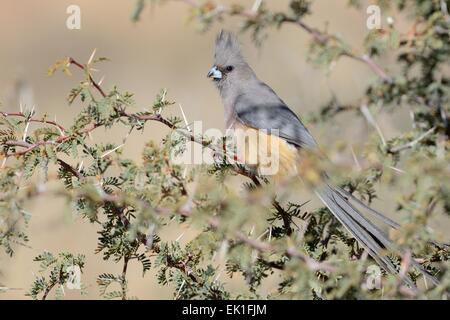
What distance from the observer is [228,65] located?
215 inches

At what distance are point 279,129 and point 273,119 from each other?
0.47 ft

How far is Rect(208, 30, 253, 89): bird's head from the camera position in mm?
5375

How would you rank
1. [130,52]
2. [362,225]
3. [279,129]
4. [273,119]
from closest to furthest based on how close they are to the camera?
[362,225] < [279,129] < [273,119] < [130,52]

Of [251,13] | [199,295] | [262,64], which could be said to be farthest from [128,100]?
[262,64]

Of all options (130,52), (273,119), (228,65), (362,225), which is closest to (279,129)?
(273,119)

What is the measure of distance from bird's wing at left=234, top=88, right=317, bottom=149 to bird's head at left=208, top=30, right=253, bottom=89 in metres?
0.25

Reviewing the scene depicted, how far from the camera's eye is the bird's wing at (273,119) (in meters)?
4.55

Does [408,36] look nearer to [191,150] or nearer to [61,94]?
[191,150]

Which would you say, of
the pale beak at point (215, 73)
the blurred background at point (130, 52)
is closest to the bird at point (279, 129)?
the pale beak at point (215, 73)

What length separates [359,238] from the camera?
118 inches

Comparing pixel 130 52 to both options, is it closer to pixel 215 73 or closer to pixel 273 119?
pixel 215 73

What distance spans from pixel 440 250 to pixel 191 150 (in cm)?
107

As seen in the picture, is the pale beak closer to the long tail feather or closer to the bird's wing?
the bird's wing

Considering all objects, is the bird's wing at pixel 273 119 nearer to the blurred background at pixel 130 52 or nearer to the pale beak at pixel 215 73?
the pale beak at pixel 215 73
